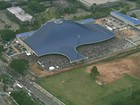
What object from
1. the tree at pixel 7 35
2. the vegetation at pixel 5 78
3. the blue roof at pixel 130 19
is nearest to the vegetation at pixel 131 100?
the vegetation at pixel 5 78

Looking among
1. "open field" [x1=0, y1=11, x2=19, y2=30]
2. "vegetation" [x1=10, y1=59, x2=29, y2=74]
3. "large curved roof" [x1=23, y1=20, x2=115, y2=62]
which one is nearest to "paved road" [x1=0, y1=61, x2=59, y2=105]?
"vegetation" [x1=10, y1=59, x2=29, y2=74]

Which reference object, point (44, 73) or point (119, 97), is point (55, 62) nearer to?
point (44, 73)

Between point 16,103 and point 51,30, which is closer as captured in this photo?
point 16,103

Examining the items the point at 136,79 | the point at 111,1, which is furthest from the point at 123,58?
the point at 111,1

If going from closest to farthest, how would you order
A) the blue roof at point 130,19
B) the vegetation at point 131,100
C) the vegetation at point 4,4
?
the vegetation at point 131,100
the blue roof at point 130,19
the vegetation at point 4,4

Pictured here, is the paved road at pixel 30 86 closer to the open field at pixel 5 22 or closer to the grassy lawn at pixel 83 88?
the grassy lawn at pixel 83 88

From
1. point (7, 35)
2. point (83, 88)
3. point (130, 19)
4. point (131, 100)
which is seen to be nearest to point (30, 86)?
point (83, 88)

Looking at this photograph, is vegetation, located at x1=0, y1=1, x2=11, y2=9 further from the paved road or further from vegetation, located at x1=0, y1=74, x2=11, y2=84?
vegetation, located at x1=0, y1=74, x2=11, y2=84
